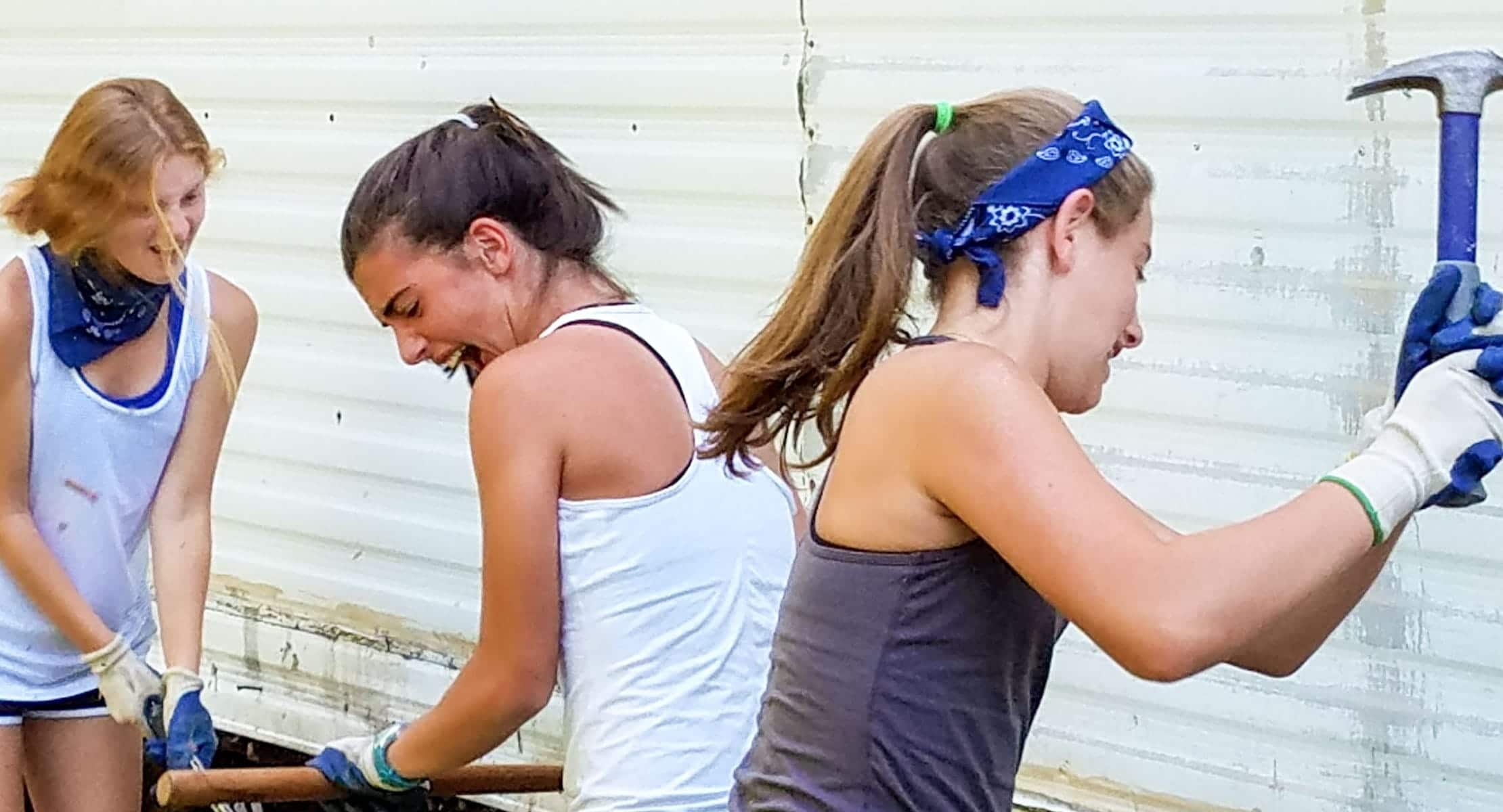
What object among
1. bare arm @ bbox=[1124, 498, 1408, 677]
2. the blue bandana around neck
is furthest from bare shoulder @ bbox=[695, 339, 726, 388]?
the blue bandana around neck

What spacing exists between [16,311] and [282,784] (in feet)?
3.13

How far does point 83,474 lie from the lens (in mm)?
3418

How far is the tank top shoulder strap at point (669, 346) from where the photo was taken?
237 centimetres

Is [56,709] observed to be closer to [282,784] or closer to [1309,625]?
[282,784]

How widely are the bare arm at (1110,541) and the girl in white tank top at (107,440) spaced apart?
1.95 metres

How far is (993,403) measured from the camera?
5.69ft

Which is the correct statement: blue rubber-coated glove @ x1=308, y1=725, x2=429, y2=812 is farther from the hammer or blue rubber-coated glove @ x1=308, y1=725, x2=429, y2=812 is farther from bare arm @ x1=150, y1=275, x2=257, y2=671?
the hammer

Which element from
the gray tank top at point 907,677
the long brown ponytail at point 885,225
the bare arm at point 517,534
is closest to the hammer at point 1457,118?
the long brown ponytail at point 885,225

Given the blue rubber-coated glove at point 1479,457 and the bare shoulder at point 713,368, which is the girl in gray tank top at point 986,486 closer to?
the blue rubber-coated glove at point 1479,457

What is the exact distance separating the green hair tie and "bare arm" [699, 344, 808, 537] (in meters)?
0.52

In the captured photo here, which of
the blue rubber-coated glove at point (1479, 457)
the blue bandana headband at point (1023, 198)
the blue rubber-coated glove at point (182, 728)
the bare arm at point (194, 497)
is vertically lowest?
the blue rubber-coated glove at point (182, 728)

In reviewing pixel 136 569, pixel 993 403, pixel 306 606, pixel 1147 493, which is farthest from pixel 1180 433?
pixel 306 606

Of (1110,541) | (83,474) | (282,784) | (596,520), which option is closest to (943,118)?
(1110,541)

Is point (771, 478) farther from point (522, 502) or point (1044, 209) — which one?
point (1044, 209)
